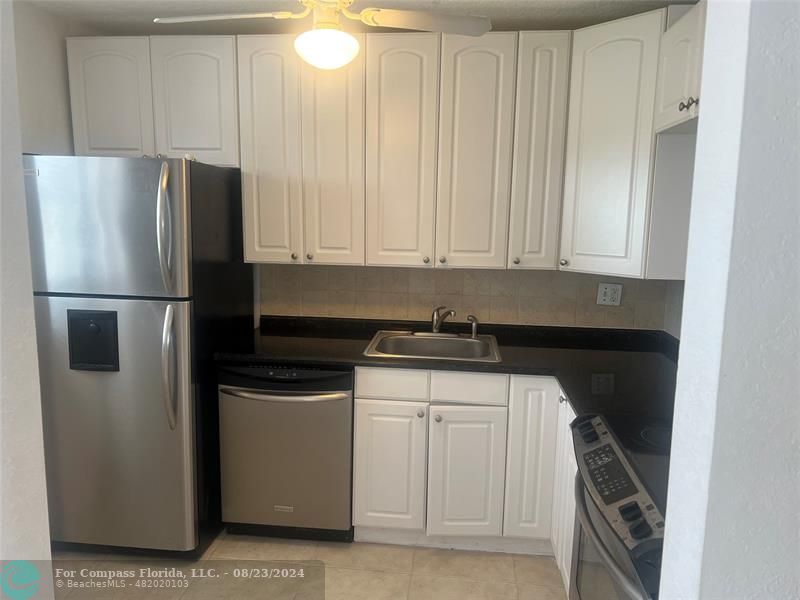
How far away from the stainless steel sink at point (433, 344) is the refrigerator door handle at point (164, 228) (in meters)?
0.97

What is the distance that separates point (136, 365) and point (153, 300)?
0.91ft

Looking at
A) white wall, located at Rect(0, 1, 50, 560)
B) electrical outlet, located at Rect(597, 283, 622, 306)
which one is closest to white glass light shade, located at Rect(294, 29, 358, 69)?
white wall, located at Rect(0, 1, 50, 560)

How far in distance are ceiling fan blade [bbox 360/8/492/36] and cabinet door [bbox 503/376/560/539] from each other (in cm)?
135

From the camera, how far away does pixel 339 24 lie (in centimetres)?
141

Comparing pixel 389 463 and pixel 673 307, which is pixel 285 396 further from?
pixel 673 307

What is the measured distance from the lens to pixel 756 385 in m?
0.56

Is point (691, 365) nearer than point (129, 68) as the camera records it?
Yes

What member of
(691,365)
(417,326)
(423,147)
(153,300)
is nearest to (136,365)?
(153,300)

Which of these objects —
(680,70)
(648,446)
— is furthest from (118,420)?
(680,70)

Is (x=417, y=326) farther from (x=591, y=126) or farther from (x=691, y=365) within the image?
(x=691, y=365)

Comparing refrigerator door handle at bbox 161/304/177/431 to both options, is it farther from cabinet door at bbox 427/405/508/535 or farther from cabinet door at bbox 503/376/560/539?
cabinet door at bbox 503/376/560/539

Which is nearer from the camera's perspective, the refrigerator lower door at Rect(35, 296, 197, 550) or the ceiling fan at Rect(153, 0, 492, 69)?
the ceiling fan at Rect(153, 0, 492, 69)

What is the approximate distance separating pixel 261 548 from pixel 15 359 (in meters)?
2.00

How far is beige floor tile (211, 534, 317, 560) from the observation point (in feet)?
7.66
